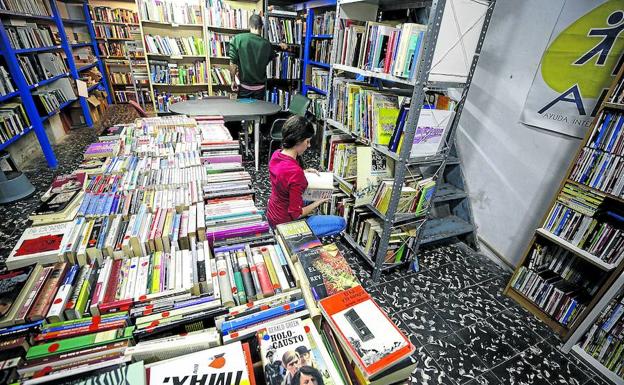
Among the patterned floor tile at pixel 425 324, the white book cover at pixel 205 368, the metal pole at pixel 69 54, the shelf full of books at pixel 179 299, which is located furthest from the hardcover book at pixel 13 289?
the metal pole at pixel 69 54

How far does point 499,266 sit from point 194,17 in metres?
5.96

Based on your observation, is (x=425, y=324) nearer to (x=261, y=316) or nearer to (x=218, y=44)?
(x=261, y=316)

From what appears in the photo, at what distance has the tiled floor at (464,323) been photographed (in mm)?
1693

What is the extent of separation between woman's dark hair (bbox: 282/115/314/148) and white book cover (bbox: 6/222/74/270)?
118 cm

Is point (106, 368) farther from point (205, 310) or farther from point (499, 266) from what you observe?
point (499, 266)

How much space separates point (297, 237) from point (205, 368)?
61 centimetres

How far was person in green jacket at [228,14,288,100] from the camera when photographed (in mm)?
3986

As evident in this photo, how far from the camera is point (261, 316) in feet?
3.07

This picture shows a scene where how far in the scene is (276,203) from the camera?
189cm

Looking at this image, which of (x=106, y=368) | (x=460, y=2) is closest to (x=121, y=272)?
(x=106, y=368)

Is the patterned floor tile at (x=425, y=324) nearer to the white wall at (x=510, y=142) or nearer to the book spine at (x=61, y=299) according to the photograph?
the white wall at (x=510, y=142)

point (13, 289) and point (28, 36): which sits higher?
point (28, 36)

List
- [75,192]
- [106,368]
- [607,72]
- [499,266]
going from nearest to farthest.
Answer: [106,368]
[75,192]
[607,72]
[499,266]

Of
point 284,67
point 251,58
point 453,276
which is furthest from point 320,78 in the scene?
point 453,276
